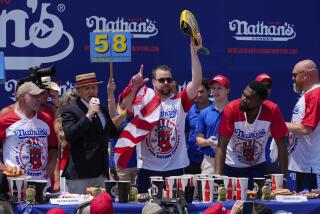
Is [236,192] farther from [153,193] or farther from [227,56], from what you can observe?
[227,56]

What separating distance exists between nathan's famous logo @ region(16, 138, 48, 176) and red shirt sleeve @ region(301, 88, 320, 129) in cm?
229

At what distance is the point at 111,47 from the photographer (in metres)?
7.66

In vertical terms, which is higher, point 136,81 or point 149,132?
point 136,81

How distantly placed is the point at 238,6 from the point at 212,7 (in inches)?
12.4

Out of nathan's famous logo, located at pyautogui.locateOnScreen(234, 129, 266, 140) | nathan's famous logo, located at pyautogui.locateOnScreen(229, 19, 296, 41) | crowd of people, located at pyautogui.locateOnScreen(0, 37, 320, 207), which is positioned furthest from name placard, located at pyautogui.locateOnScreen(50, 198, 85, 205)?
nathan's famous logo, located at pyautogui.locateOnScreen(229, 19, 296, 41)

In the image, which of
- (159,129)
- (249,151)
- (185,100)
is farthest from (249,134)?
(159,129)

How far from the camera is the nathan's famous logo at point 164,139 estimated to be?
7.34 metres

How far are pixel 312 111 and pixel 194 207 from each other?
1892 millimetres

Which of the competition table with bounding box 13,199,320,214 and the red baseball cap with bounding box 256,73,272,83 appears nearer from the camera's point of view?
the competition table with bounding box 13,199,320,214

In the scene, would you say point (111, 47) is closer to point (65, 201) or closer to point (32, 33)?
point (32, 33)

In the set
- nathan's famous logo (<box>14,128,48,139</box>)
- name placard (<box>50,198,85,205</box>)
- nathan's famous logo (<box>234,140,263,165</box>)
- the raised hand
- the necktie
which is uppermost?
the raised hand

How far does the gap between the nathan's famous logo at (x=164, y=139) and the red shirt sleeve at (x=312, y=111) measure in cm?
115

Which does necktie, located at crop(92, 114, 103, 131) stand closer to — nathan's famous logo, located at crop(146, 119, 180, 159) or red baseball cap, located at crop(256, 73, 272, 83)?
nathan's famous logo, located at crop(146, 119, 180, 159)

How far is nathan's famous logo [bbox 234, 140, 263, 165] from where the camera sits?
286 inches
